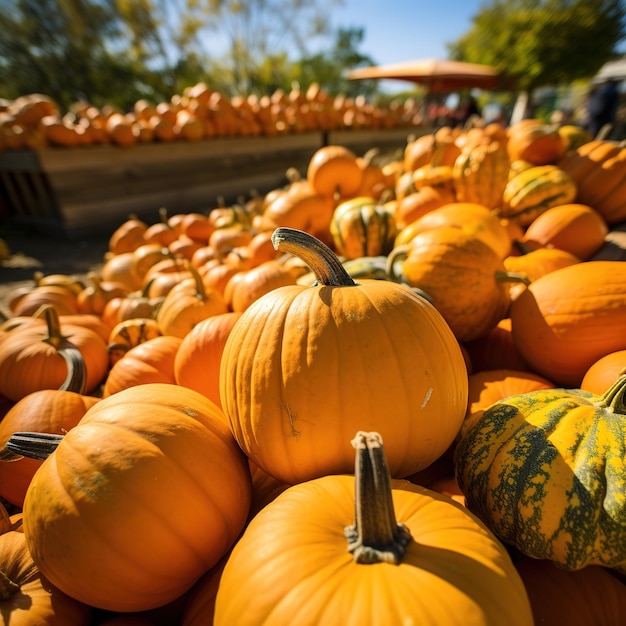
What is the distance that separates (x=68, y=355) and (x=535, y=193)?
264cm

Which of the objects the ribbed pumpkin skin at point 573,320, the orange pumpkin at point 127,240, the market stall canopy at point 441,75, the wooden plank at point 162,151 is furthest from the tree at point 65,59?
the ribbed pumpkin skin at point 573,320

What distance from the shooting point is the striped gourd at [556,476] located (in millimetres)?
757

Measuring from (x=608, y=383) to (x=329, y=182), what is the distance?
2.45 m

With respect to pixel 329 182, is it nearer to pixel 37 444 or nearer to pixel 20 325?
pixel 20 325

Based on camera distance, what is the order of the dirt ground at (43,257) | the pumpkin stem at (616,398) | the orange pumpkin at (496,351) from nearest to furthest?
the pumpkin stem at (616,398) < the orange pumpkin at (496,351) < the dirt ground at (43,257)

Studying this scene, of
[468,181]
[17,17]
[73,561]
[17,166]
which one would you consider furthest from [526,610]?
[17,17]

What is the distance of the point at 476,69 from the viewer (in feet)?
45.8

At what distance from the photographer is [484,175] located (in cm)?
229

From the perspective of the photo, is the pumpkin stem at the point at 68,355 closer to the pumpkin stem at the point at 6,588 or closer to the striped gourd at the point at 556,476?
the pumpkin stem at the point at 6,588

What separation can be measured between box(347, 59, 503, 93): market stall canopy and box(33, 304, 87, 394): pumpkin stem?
14.3 m

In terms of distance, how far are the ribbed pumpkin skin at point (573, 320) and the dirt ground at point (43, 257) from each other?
4.91m

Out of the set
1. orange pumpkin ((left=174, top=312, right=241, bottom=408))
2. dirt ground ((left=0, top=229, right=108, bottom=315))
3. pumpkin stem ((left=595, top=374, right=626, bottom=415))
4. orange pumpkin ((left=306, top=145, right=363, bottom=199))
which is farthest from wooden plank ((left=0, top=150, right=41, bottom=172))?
pumpkin stem ((left=595, top=374, right=626, bottom=415))

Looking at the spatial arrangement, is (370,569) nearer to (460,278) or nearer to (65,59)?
(460,278)

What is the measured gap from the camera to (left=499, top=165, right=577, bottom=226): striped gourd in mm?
2242
